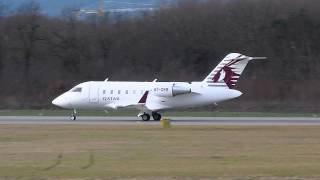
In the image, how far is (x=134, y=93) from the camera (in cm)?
5147

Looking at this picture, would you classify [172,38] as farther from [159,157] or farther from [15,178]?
[15,178]

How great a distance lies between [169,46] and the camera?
8750 centimetres

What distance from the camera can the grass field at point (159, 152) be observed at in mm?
21312

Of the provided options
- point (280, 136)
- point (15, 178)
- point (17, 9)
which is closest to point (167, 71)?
point (17, 9)

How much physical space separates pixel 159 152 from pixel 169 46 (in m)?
60.3

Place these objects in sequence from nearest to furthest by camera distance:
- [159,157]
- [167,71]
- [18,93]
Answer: [159,157]
[18,93]
[167,71]

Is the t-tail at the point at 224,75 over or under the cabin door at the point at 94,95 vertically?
over

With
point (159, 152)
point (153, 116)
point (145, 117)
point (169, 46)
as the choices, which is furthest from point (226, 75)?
point (169, 46)

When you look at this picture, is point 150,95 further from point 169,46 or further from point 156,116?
point 169,46

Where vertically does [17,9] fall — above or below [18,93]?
above

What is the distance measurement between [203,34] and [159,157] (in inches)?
2450

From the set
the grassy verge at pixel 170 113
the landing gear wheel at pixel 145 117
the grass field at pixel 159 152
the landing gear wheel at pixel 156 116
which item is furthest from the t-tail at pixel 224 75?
the grass field at pixel 159 152

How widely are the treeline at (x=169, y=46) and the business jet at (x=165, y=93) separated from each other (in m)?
23.5

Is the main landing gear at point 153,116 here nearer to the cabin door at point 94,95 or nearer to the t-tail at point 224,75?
the cabin door at point 94,95
